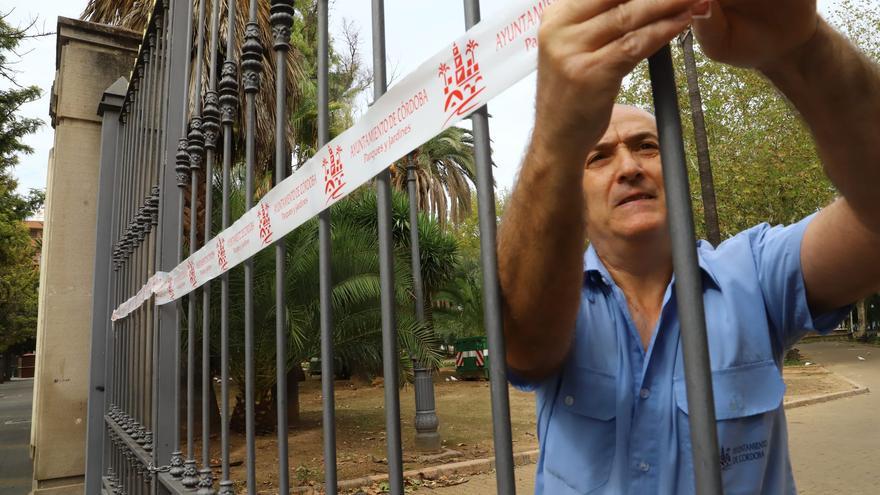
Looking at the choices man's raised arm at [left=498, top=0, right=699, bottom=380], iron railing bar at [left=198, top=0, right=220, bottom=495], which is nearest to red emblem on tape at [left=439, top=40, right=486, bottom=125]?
man's raised arm at [left=498, top=0, right=699, bottom=380]

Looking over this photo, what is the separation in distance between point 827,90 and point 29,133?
770 inches

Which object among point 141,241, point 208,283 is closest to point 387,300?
point 208,283

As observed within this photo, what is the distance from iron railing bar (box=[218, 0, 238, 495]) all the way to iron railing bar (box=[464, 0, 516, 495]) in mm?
1157

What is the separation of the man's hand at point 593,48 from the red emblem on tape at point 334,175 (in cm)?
61

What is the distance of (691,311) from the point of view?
0.78 meters

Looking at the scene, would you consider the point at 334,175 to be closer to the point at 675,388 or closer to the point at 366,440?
the point at 675,388

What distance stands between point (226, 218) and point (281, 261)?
565 mm

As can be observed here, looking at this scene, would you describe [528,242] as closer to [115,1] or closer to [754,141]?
[115,1]

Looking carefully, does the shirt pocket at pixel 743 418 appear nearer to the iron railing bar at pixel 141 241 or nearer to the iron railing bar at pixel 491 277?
the iron railing bar at pixel 491 277

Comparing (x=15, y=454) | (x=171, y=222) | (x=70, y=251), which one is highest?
(x=70, y=251)

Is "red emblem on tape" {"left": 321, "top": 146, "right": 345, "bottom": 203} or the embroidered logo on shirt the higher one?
"red emblem on tape" {"left": 321, "top": 146, "right": 345, "bottom": 203}

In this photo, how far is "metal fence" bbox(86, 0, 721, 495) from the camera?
2.70 feet

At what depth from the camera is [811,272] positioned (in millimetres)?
1381

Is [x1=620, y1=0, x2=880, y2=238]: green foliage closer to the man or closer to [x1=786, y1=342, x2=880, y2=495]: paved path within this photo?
[x1=786, y1=342, x2=880, y2=495]: paved path
